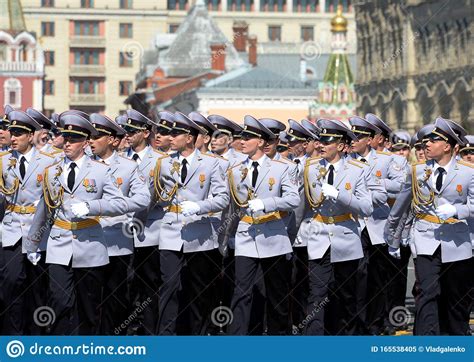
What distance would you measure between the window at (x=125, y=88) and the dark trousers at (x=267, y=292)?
10657 centimetres

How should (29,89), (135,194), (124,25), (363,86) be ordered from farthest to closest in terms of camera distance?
(124,25) < (29,89) < (363,86) < (135,194)

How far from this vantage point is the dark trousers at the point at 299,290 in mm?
14922

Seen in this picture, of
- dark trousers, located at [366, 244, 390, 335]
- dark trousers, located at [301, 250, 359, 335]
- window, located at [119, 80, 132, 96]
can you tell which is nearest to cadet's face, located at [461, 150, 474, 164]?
dark trousers, located at [366, 244, 390, 335]

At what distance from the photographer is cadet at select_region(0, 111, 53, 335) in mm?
13359

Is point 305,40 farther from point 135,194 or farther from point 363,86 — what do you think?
point 135,194

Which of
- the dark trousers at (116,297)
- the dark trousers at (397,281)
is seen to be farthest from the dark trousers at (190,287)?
the dark trousers at (397,281)

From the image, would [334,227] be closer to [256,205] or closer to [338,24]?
[256,205]

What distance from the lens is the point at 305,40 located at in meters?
129

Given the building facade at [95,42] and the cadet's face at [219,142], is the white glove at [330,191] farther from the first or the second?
the building facade at [95,42]

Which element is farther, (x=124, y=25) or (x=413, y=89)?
(x=124, y=25)

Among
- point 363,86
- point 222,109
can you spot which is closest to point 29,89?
point 222,109
